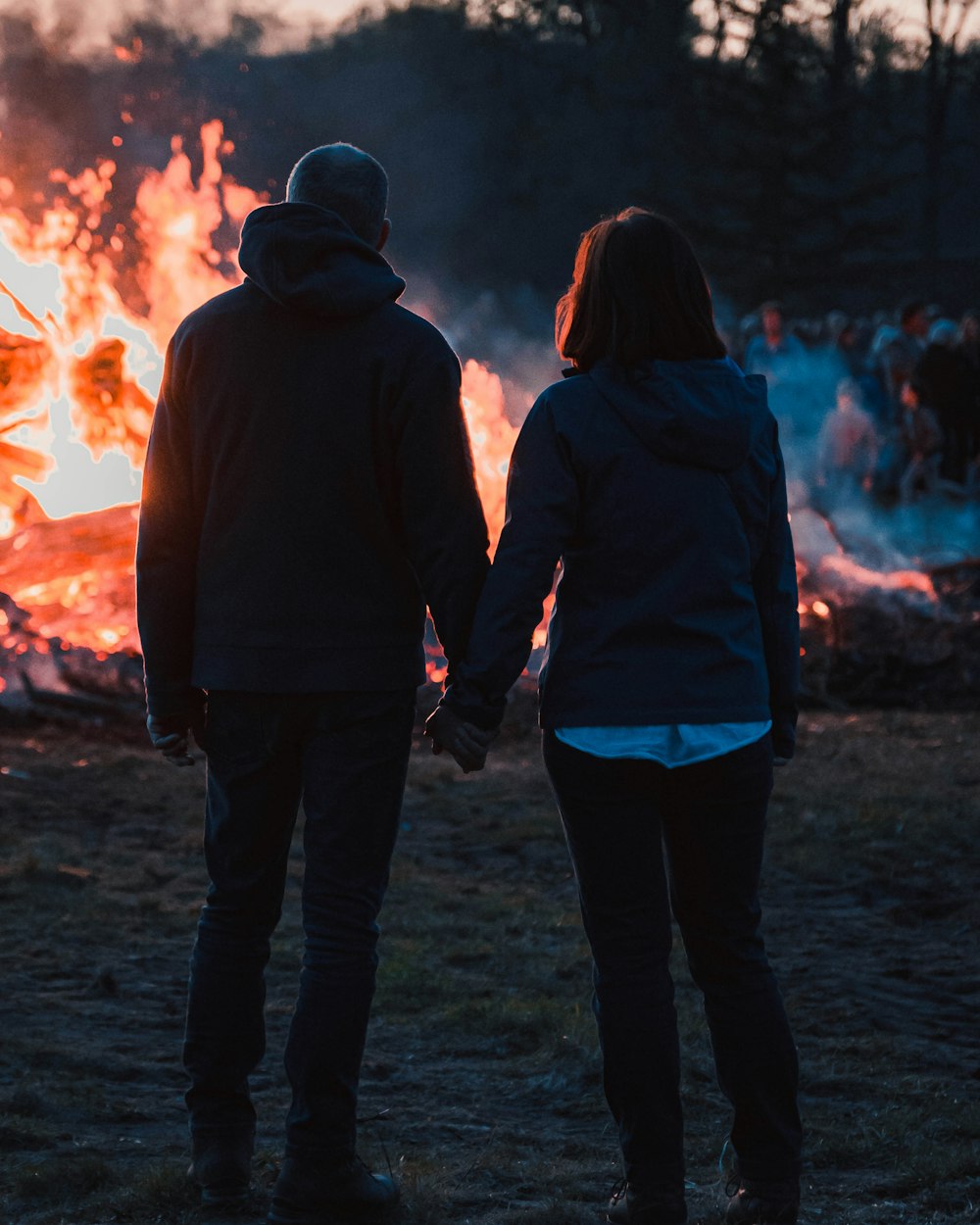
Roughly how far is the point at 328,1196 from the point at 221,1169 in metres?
0.26

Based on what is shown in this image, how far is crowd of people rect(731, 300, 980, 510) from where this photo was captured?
15.2m

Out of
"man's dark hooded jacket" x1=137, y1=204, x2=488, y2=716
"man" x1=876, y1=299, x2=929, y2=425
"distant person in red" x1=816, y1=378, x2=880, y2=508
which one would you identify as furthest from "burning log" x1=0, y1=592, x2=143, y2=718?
"man" x1=876, y1=299, x2=929, y2=425

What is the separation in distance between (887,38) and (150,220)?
88.5ft

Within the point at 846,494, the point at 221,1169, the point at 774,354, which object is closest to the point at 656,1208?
the point at 221,1169

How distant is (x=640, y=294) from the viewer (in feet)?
9.52

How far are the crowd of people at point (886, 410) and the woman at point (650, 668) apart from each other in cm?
1230

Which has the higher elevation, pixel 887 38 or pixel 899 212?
pixel 887 38

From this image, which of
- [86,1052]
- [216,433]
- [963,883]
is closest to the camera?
[216,433]

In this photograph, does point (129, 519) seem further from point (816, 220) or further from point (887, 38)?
point (887, 38)

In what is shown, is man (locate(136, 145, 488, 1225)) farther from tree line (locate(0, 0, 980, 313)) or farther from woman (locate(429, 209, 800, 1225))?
tree line (locate(0, 0, 980, 313))

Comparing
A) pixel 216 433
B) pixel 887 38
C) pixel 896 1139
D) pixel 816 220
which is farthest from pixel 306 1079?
pixel 887 38

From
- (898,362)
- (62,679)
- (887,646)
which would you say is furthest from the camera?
(898,362)

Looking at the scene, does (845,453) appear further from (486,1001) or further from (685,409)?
(685,409)

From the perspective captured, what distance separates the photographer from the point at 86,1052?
14.0ft
